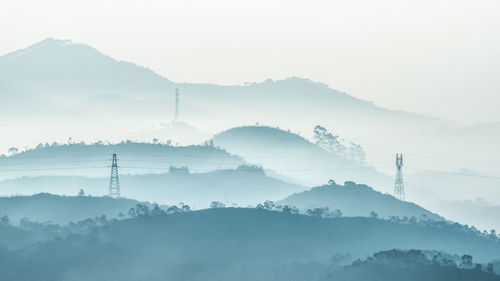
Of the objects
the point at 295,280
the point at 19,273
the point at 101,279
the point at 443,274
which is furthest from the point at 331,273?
the point at 19,273

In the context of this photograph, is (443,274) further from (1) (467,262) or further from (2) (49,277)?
(2) (49,277)

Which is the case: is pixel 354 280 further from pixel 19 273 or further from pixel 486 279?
pixel 19 273

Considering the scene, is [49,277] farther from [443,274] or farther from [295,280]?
[443,274]

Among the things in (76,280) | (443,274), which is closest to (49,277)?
(76,280)

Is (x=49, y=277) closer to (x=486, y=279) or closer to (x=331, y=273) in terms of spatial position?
(x=331, y=273)

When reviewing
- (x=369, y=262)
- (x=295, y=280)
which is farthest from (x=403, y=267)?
(x=295, y=280)
